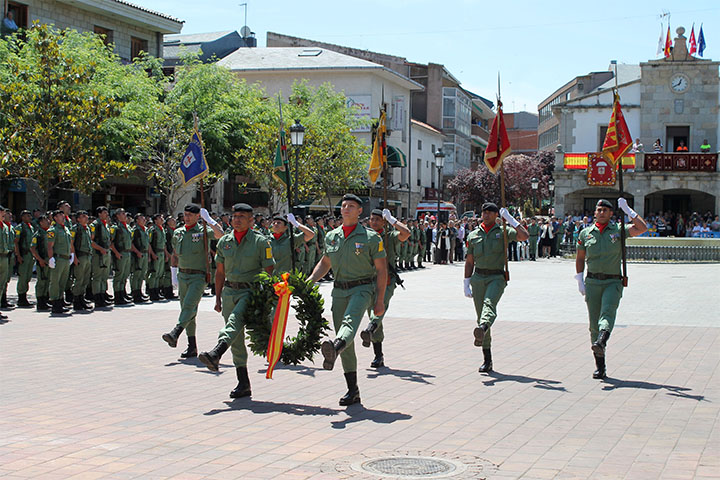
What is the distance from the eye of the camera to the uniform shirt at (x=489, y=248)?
9914 millimetres

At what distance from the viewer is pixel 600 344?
9023 millimetres

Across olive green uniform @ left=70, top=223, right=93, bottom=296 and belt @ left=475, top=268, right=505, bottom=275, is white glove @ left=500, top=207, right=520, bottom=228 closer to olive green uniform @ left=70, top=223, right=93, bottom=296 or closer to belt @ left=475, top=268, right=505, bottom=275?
belt @ left=475, top=268, right=505, bottom=275

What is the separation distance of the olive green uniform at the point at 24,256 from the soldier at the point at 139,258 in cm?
200

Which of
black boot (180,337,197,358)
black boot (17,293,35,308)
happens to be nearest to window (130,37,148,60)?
black boot (17,293,35,308)

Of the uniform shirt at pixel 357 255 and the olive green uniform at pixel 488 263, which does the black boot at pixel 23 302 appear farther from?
the uniform shirt at pixel 357 255

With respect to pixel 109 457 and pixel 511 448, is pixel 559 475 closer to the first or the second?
pixel 511 448

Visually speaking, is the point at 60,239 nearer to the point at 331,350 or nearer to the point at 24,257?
the point at 24,257

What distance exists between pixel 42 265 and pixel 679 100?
45849 millimetres

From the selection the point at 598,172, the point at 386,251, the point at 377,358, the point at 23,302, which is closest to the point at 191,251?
the point at 386,251

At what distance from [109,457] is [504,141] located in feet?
24.5

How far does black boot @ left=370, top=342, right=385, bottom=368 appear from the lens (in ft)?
32.8

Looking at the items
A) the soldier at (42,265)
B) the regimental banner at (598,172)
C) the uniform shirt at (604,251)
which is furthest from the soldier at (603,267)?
the regimental banner at (598,172)

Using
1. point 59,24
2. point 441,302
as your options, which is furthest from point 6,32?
point 441,302

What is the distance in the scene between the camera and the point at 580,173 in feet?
161
